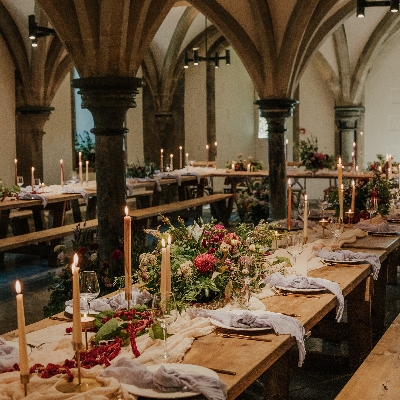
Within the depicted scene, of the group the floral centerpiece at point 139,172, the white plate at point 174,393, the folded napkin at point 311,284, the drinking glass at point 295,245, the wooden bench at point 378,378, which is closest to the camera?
the white plate at point 174,393

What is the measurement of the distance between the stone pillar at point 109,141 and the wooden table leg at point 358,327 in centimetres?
271

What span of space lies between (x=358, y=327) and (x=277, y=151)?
554 cm

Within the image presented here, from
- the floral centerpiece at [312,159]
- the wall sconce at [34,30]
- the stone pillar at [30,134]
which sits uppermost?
the wall sconce at [34,30]

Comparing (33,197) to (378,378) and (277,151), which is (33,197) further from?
(378,378)

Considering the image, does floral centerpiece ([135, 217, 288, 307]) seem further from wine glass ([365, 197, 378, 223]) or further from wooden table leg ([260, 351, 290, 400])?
wine glass ([365, 197, 378, 223])

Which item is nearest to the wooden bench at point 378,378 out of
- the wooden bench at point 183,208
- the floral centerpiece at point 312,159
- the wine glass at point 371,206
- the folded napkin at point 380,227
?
the folded napkin at point 380,227

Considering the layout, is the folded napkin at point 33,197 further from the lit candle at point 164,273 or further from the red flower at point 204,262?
the lit candle at point 164,273

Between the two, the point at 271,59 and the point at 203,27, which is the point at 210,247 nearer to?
the point at 271,59

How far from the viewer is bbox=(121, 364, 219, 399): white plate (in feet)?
7.75

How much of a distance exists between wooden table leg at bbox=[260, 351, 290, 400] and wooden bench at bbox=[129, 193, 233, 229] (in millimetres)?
5788

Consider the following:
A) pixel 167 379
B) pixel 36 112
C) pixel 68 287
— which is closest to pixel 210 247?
pixel 167 379

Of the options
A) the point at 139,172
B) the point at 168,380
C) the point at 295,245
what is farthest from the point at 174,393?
the point at 139,172

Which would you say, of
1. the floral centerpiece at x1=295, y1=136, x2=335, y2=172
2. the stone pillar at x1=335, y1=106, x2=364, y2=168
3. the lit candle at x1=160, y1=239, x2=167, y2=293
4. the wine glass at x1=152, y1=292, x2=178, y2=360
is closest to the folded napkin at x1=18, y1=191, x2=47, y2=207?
the floral centerpiece at x1=295, y1=136, x2=335, y2=172

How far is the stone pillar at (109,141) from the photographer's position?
669cm
